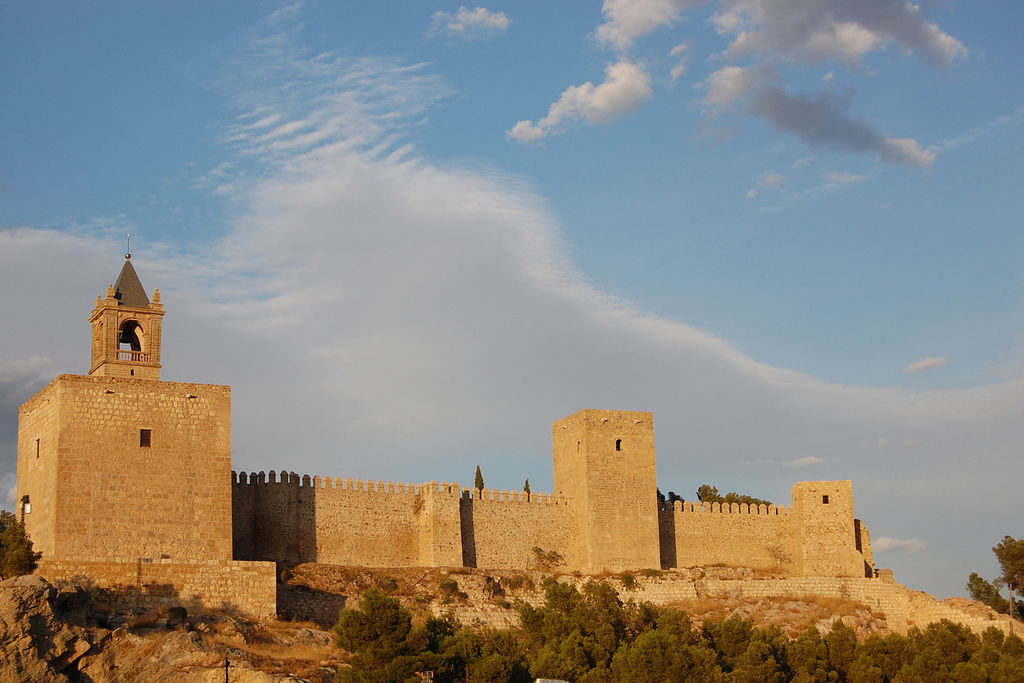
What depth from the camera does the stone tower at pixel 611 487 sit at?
46.1 m

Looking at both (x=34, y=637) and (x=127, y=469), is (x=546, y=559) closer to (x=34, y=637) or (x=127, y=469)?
(x=127, y=469)

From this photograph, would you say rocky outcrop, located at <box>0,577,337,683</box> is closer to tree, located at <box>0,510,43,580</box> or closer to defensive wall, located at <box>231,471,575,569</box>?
tree, located at <box>0,510,43,580</box>

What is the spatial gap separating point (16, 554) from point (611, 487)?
1883 centimetres

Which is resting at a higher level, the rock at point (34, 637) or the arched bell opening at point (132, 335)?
the arched bell opening at point (132, 335)

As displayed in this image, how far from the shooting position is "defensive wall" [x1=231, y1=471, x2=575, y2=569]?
137ft

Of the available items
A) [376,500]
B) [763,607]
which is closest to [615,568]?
[763,607]

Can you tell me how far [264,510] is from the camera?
41938 mm

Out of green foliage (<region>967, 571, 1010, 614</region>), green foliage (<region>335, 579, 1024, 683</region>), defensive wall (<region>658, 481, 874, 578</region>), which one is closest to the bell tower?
green foliage (<region>335, 579, 1024, 683</region>)

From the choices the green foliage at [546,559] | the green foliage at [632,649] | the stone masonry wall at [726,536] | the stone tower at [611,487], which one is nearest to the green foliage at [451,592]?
the green foliage at [632,649]

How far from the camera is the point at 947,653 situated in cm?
4362

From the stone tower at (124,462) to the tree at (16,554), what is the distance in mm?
433

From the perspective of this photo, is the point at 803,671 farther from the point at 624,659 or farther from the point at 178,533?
the point at 178,533

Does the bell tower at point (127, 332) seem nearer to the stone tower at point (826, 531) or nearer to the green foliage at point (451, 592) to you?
the green foliage at point (451, 592)

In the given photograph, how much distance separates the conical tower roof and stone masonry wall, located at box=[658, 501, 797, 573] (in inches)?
→ 714
